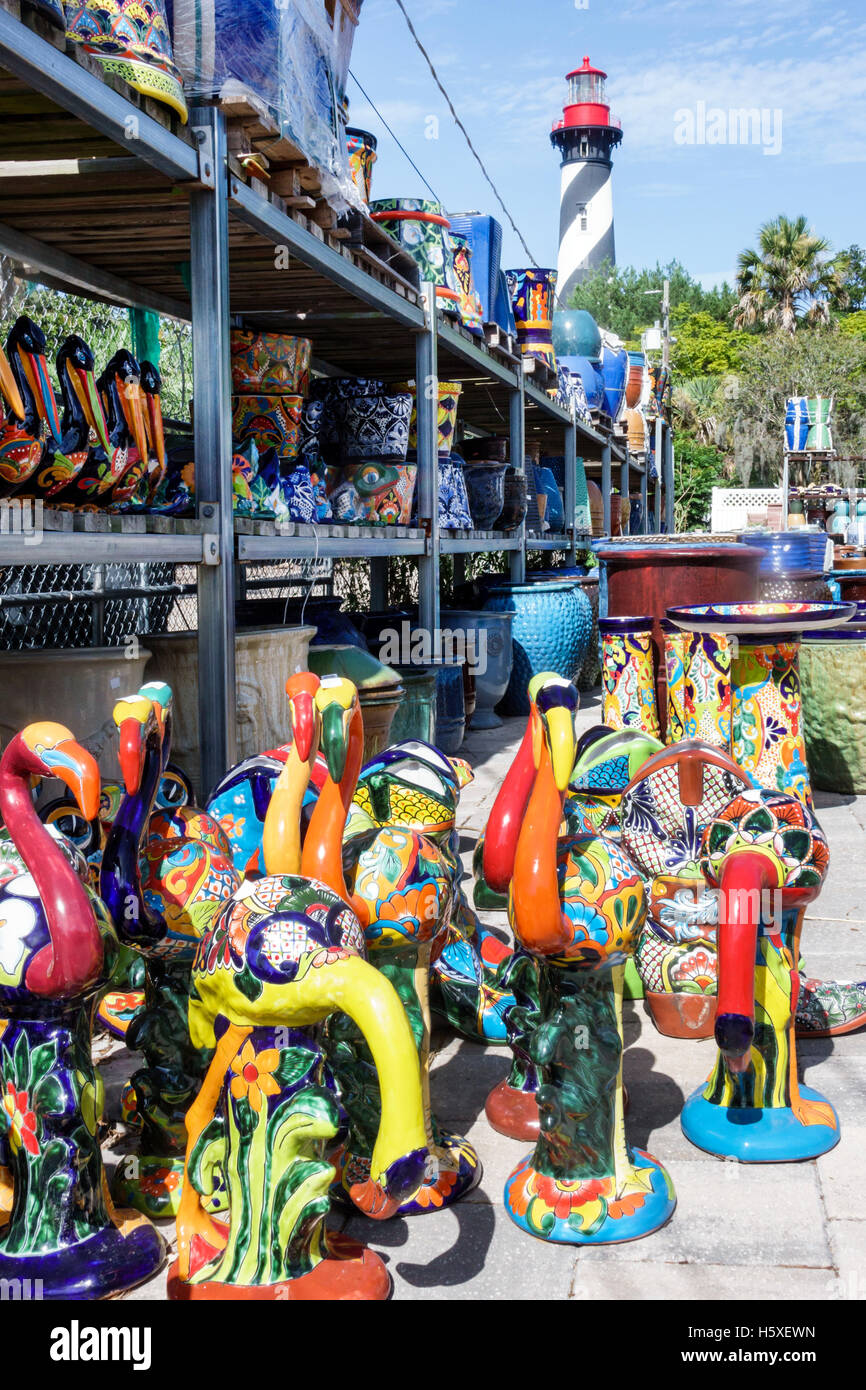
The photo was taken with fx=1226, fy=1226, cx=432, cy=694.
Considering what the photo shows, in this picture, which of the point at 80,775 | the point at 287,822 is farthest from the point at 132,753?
the point at 287,822

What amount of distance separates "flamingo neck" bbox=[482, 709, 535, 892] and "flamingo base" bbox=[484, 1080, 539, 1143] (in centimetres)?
51

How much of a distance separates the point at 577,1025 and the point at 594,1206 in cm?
30

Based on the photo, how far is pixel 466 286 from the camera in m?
6.93

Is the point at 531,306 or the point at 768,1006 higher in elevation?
the point at 531,306

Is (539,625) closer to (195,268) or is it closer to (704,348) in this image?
(195,268)

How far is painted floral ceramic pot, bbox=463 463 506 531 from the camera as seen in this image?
753cm

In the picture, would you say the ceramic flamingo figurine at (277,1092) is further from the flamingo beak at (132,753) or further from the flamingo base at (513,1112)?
the flamingo base at (513,1112)

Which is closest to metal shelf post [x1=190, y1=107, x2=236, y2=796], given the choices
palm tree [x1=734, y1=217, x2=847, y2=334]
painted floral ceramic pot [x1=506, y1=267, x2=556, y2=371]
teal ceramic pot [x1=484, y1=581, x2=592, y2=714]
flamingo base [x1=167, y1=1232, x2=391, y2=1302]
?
flamingo base [x1=167, y1=1232, x2=391, y2=1302]

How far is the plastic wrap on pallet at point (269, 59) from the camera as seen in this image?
3.57 metres

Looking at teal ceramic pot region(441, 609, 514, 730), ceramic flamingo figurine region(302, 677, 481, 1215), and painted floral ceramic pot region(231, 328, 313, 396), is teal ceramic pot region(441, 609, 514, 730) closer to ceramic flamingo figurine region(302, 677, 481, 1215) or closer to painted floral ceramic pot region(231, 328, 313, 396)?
painted floral ceramic pot region(231, 328, 313, 396)

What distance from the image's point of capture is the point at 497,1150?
246 cm

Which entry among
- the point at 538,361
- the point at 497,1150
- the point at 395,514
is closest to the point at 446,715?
the point at 395,514
